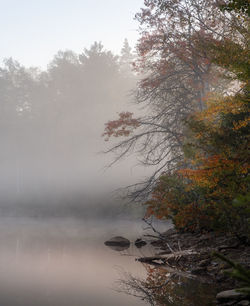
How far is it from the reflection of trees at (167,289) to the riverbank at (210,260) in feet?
1.03

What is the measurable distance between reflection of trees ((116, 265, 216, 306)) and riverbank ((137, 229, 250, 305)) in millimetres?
315

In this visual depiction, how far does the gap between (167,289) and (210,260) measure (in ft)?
8.41

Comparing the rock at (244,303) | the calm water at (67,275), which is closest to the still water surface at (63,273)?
the calm water at (67,275)

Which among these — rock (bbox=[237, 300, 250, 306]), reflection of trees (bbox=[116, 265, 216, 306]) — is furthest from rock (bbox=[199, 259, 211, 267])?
rock (bbox=[237, 300, 250, 306])

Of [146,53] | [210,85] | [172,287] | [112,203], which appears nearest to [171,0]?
[146,53]

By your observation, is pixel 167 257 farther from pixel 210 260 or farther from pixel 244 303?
pixel 244 303

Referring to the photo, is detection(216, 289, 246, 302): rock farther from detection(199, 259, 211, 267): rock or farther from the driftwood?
the driftwood

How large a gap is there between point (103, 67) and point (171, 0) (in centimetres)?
3623

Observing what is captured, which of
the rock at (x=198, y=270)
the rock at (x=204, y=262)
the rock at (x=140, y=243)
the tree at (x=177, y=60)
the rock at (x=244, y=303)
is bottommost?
the rock at (x=244, y=303)

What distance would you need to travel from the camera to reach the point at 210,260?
10148 millimetres

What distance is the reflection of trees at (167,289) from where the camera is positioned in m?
6.97

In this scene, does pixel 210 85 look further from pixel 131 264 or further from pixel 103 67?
pixel 103 67

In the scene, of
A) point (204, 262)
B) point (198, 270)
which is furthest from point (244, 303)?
point (204, 262)

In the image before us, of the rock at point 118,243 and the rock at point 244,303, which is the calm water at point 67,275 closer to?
the rock at point 118,243
